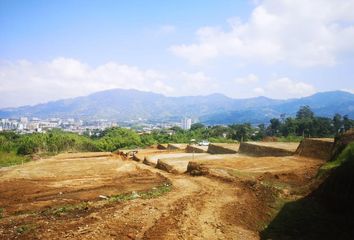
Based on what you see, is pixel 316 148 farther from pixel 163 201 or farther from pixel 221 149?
pixel 163 201

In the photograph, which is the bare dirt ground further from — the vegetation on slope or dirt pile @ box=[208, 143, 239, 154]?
the vegetation on slope

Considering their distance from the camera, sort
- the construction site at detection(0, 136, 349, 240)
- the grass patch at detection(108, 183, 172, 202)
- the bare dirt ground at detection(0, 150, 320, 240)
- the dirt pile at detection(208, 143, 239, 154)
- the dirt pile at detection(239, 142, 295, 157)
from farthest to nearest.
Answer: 1. the dirt pile at detection(208, 143, 239, 154)
2. the dirt pile at detection(239, 142, 295, 157)
3. the grass patch at detection(108, 183, 172, 202)
4. the construction site at detection(0, 136, 349, 240)
5. the bare dirt ground at detection(0, 150, 320, 240)

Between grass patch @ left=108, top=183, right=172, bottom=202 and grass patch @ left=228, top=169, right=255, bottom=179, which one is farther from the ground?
grass patch @ left=228, top=169, right=255, bottom=179

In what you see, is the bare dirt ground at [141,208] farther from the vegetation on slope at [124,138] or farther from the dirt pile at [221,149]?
the vegetation on slope at [124,138]

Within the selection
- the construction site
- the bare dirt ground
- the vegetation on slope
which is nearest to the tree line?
the vegetation on slope

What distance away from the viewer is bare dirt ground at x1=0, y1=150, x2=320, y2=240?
12.6m

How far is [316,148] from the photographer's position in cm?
3066

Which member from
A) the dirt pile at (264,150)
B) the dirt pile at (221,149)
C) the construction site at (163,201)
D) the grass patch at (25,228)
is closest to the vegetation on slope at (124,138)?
the dirt pile at (221,149)

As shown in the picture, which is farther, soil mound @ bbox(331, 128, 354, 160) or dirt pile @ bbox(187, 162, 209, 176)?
dirt pile @ bbox(187, 162, 209, 176)

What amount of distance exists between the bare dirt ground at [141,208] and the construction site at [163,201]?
33 mm

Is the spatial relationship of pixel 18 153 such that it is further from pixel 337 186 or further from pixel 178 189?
pixel 337 186

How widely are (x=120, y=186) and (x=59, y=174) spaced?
1034 cm

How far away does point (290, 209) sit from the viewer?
16203 millimetres

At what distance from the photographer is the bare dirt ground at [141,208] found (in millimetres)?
12641
